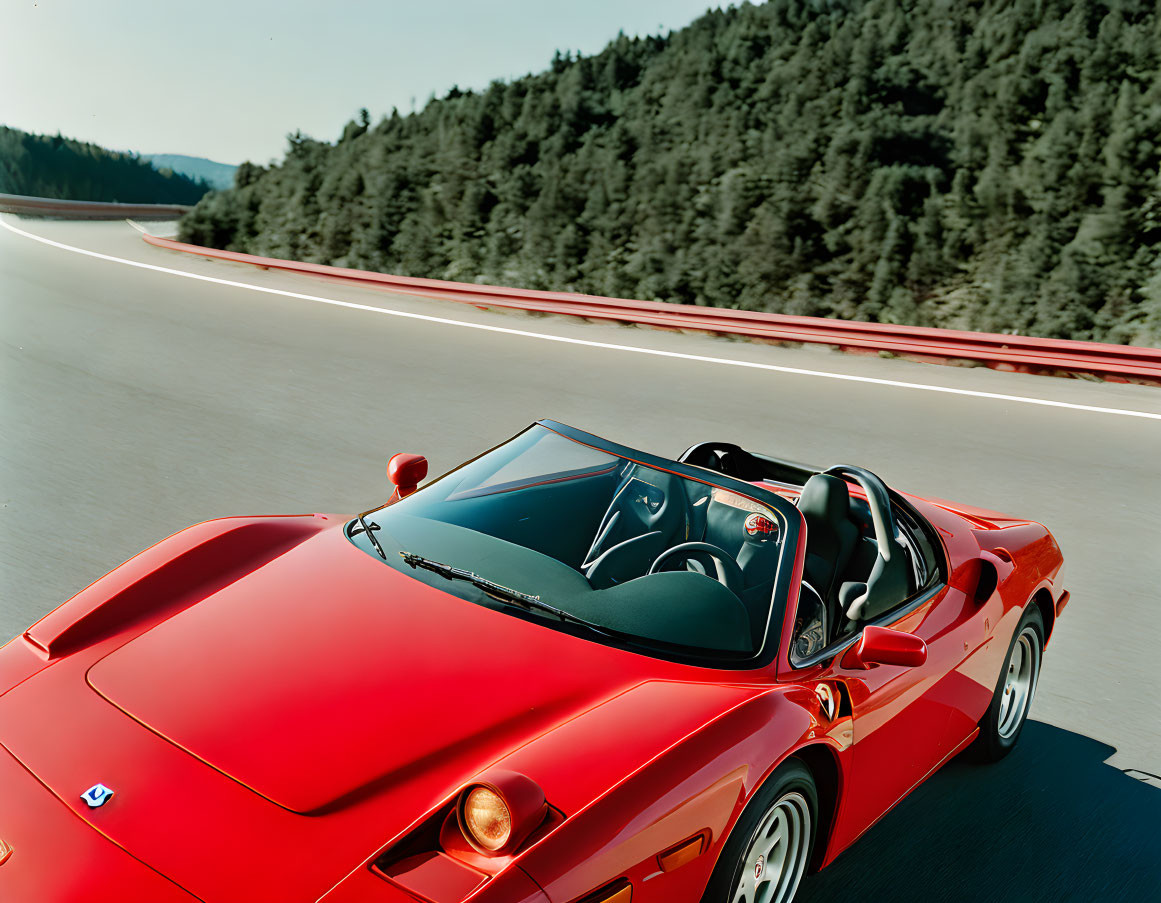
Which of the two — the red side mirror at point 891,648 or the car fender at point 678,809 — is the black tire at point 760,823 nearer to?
the car fender at point 678,809

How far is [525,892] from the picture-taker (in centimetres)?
202

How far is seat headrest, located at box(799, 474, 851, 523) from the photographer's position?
11.9ft

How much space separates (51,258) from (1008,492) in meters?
18.6

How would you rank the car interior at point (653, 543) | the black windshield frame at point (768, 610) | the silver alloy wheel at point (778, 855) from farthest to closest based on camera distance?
the car interior at point (653, 543)
the black windshield frame at point (768, 610)
the silver alloy wheel at point (778, 855)

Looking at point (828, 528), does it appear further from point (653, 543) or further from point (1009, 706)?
point (1009, 706)

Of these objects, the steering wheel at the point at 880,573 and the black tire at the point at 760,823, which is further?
the steering wheel at the point at 880,573

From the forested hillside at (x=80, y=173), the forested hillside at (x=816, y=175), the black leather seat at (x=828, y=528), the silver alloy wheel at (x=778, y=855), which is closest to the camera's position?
the silver alloy wheel at (x=778, y=855)

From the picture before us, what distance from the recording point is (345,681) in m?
2.62

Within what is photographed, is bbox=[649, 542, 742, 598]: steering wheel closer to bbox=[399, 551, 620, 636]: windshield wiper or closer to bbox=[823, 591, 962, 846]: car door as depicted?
bbox=[823, 591, 962, 846]: car door

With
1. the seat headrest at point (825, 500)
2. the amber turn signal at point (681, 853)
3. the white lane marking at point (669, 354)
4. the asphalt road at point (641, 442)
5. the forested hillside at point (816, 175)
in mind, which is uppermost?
the forested hillside at point (816, 175)

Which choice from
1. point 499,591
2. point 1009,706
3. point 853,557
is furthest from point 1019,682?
point 499,591

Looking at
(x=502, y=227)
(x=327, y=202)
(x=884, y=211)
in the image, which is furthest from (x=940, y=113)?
(x=327, y=202)

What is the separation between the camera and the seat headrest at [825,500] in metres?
3.64

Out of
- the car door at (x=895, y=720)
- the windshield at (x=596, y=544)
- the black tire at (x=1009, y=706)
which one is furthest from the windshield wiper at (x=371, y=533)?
the black tire at (x=1009, y=706)
